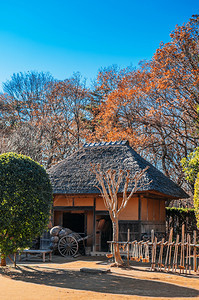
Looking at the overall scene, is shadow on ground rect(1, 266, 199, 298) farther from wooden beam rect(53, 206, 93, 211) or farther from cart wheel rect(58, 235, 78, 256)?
wooden beam rect(53, 206, 93, 211)

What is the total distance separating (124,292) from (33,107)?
22.5 meters

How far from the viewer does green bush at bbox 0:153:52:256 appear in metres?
9.60

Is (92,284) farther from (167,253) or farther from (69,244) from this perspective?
(69,244)

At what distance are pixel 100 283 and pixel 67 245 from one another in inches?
247

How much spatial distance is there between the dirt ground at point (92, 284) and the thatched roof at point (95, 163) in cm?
450

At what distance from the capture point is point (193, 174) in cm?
1409

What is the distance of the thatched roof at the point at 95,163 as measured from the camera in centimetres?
1484

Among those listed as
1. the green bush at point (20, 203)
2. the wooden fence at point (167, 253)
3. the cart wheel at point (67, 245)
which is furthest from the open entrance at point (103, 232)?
the green bush at point (20, 203)

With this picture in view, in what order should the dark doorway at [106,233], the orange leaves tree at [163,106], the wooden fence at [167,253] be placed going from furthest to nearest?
the orange leaves tree at [163,106]
the dark doorway at [106,233]
the wooden fence at [167,253]

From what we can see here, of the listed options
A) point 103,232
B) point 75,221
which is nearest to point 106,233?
point 103,232

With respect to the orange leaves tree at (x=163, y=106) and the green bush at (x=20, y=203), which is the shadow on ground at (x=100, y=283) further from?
the orange leaves tree at (x=163, y=106)

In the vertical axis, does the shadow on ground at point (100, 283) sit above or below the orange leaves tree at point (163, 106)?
below

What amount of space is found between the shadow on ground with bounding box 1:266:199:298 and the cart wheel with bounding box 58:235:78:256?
4.12 meters

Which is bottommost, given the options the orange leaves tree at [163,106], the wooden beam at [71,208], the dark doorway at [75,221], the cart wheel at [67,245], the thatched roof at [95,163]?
the cart wheel at [67,245]
